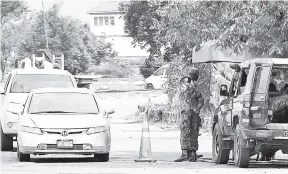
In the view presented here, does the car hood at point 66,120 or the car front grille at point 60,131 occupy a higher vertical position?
the car hood at point 66,120

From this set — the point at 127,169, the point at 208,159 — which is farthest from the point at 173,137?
the point at 127,169

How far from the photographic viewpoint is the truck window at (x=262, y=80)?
53.1 ft

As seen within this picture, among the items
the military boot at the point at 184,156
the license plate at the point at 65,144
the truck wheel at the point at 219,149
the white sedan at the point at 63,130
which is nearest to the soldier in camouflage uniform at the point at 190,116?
the military boot at the point at 184,156

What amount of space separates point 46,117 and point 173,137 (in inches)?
370

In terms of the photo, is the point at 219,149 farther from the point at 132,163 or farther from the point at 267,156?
the point at 132,163

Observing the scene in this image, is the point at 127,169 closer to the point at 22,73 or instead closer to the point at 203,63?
the point at 22,73

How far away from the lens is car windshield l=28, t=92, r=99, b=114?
19.1 meters

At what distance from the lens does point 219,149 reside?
1809cm

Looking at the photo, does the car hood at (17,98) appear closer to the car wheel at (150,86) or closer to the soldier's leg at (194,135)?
the soldier's leg at (194,135)

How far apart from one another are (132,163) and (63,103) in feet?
7.27

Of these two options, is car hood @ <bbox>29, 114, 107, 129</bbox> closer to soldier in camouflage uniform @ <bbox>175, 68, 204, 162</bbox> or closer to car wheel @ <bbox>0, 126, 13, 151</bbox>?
soldier in camouflage uniform @ <bbox>175, 68, 204, 162</bbox>

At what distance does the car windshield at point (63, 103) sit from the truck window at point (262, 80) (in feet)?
13.2

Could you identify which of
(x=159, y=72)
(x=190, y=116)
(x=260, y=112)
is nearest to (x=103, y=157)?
(x=190, y=116)

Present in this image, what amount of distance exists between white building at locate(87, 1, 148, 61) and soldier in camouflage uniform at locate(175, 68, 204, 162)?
8876 centimetres
